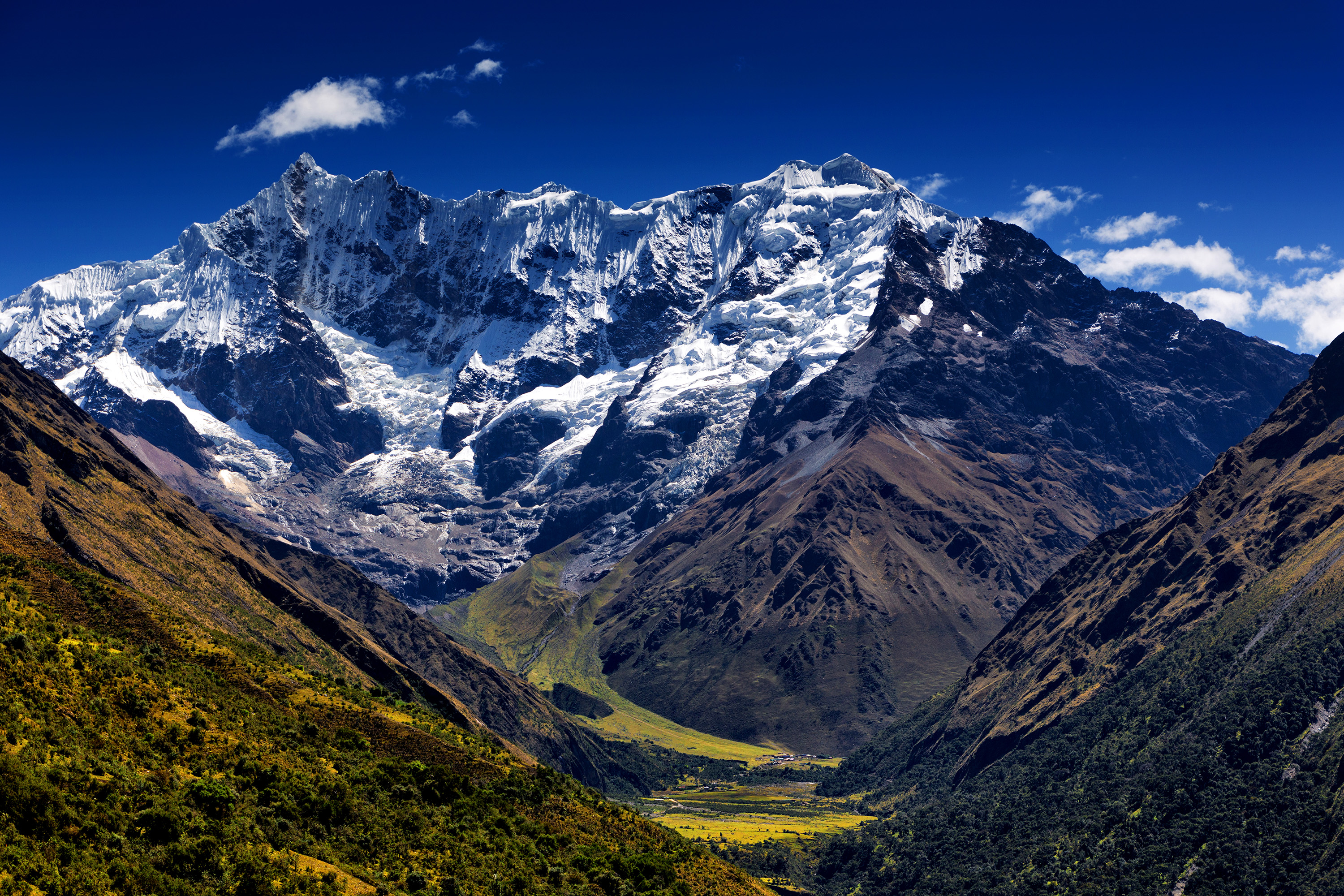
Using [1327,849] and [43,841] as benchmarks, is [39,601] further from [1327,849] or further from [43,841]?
[1327,849]

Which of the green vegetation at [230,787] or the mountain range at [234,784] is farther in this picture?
the mountain range at [234,784]

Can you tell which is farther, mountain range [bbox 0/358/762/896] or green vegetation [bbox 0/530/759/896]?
mountain range [bbox 0/358/762/896]

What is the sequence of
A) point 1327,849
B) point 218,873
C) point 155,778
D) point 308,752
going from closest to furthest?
point 218,873 → point 155,778 → point 308,752 → point 1327,849

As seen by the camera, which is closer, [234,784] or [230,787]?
[230,787]

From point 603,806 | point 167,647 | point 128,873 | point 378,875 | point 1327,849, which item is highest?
point 167,647

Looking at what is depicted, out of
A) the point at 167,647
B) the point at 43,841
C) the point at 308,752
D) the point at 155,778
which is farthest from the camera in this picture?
the point at 167,647

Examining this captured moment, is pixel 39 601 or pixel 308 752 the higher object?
pixel 39 601

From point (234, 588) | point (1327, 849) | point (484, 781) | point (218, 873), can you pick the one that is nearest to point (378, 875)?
point (218, 873)

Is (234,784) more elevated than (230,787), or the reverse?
(230,787)
